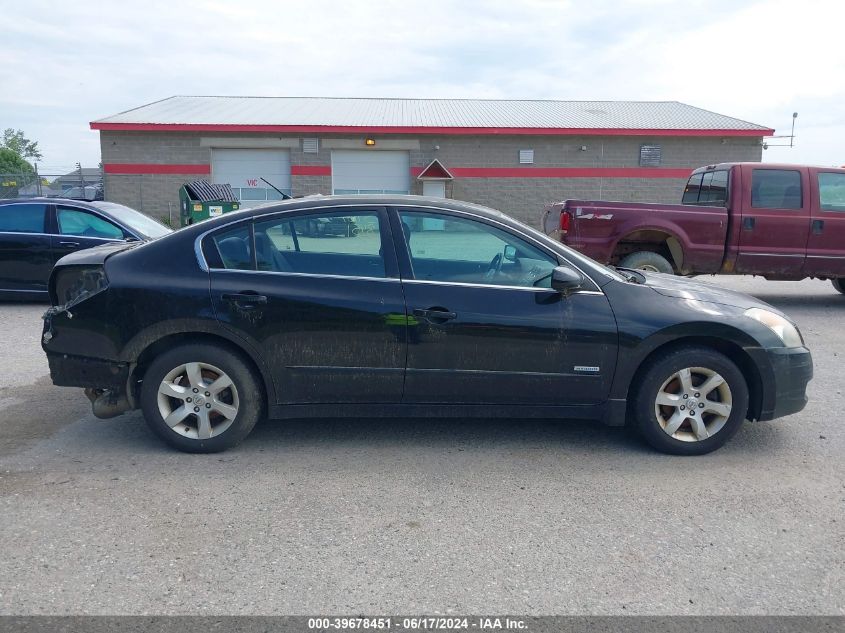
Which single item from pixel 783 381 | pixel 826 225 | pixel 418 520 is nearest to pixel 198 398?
pixel 418 520

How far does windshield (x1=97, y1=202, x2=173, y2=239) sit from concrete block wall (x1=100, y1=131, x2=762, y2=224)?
15737mm

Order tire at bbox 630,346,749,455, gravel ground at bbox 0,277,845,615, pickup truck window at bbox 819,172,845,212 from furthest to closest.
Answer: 1. pickup truck window at bbox 819,172,845,212
2. tire at bbox 630,346,749,455
3. gravel ground at bbox 0,277,845,615

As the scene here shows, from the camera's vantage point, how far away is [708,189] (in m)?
10.5

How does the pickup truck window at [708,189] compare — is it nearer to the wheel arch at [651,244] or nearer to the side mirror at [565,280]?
the wheel arch at [651,244]

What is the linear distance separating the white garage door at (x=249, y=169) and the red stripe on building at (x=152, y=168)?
0.50m

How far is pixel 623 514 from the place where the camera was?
12.7 feet

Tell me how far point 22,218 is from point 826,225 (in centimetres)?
1078

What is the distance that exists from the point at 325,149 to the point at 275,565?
24362 millimetres

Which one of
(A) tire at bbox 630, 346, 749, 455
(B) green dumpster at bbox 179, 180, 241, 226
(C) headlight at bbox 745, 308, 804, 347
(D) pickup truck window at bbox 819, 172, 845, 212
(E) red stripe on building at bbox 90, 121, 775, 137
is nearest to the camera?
(A) tire at bbox 630, 346, 749, 455

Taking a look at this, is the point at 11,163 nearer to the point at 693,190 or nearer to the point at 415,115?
the point at 415,115

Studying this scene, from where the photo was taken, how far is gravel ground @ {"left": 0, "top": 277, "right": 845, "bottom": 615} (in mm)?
3104

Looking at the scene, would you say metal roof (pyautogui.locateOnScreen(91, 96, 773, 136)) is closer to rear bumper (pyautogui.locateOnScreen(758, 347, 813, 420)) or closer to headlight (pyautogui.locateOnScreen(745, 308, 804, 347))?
headlight (pyautogui.locateOnScreen(745, 308, 804, 347))

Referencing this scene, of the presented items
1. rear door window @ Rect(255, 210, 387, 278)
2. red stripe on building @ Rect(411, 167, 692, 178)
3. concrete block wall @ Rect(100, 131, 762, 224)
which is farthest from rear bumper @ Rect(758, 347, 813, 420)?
red stripe on building @ Rect(411, 167, 692, 178)

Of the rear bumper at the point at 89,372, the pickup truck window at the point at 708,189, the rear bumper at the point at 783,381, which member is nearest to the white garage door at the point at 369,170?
the pickup truck window at the point at 708,189
